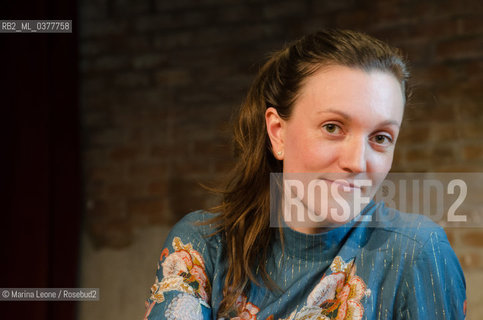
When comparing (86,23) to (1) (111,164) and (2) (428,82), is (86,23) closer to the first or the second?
(1) (111,164)

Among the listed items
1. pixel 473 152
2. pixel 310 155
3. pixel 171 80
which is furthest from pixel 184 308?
pixel 171 80

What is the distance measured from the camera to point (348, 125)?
1.14 metres

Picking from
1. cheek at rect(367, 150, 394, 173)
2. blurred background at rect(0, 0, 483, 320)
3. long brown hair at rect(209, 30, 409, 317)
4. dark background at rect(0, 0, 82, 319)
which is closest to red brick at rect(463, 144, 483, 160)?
blurred background at rect(0, 0, 483, 320)

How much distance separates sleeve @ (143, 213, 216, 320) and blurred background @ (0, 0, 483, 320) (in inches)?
43.4

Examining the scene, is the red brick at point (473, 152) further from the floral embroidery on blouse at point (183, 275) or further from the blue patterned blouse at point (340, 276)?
the floral embroidery on blouse at point (183, 275)

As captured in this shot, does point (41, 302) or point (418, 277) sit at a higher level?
point (418, 277)

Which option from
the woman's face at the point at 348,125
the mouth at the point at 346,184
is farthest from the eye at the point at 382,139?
the mouth at the point at 346,184

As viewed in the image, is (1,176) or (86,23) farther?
(86,23)


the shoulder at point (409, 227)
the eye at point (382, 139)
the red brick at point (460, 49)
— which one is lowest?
the shoulder at point (409, 227)

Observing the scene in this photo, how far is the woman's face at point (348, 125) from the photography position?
114 centimetres

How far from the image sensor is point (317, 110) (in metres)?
1.19

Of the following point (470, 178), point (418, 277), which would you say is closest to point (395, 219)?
point (418, 277)

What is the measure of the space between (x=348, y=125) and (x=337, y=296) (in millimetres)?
395

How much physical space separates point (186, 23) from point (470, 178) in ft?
5.12
